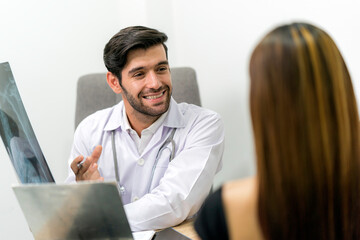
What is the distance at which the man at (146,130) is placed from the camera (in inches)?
57.2

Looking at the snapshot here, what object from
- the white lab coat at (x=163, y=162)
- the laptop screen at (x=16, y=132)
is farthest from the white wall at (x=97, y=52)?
the laptop screen at (x=16, y=132)

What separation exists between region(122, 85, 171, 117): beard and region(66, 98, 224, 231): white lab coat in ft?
0.14

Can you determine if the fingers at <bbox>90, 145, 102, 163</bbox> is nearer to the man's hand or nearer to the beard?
the man's hand

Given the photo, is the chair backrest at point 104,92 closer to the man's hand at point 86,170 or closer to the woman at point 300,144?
the man's hand at point 86,170

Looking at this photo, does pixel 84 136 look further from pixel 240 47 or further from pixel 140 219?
pixel 240 47

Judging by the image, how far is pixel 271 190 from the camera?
66cm

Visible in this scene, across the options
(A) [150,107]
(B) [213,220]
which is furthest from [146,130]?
(B) [213,220]

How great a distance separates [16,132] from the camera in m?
1.11

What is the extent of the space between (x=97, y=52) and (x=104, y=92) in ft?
1.85

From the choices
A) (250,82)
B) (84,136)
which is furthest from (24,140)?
(250,82)

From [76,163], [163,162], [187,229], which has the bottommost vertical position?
[187,229]

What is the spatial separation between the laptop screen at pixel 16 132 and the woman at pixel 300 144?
0.64m

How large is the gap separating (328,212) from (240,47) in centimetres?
130

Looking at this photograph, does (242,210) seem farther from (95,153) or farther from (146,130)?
(146,130)
